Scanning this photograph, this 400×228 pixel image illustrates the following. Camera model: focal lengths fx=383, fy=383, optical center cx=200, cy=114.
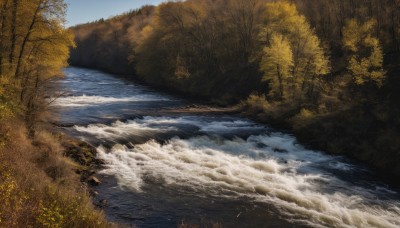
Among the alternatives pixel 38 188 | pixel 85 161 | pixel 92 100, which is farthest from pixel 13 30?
pixel 92 100

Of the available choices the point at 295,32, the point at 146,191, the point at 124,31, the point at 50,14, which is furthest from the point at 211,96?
the point at 124,31

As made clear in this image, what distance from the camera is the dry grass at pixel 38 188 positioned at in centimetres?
960

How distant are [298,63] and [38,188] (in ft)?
113

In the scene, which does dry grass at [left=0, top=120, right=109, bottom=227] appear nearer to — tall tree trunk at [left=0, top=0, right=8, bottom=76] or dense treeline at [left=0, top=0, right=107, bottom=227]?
dense treeline at [left=0, top=0, right=107, bottom=227]

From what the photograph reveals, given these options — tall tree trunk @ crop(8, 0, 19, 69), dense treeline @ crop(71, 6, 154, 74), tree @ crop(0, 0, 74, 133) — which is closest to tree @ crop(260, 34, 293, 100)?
tree @ crop(0, 0, 74, 133)

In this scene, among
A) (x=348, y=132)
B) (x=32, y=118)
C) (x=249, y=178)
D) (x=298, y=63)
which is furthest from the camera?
(x=298, y=63)

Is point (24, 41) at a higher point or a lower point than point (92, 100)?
higher

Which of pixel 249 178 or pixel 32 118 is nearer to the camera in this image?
pixel 249 178

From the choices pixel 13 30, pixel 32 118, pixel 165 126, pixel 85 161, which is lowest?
pixel 85 161

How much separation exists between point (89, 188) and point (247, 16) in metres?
45.9

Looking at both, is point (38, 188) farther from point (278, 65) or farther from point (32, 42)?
point (278, 65)

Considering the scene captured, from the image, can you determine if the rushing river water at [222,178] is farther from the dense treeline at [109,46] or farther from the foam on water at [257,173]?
the dense treeline at [109,46]

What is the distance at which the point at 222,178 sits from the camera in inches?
872

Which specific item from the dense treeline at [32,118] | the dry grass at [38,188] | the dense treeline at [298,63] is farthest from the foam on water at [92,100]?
the dry grass at [38,188]
